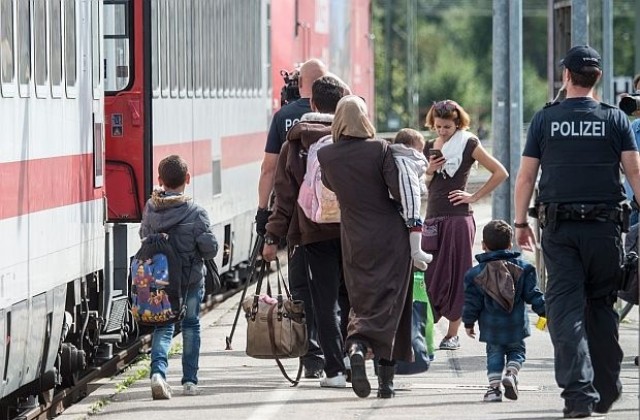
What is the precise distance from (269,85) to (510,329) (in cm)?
1121

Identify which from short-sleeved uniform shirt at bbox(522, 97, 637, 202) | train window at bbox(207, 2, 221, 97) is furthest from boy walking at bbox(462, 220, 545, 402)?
train window at bbox(207, 2, 221, 97)

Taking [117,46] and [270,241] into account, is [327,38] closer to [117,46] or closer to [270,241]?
[117,46]

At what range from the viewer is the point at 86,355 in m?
14.0

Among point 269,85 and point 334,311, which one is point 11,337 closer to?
point 334,311

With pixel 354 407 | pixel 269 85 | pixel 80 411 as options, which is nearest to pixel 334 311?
pixel 354 407

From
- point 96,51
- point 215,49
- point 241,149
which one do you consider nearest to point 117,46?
point 96,51

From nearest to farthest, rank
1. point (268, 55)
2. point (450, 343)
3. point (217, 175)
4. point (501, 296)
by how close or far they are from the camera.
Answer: point (501, 296) < point (450, 343) < point (217, 175) < point (268, 55)

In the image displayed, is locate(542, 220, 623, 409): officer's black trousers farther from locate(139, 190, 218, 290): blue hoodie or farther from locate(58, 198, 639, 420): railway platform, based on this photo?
locate(139, 190, 218, 290): blue hoodie

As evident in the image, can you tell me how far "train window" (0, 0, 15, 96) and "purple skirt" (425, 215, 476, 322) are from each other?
3896 mm

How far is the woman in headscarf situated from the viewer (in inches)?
426

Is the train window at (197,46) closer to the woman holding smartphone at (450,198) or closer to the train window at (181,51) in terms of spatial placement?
the train window at (181,51)

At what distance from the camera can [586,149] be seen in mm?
10078

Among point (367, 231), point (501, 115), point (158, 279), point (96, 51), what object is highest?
point (96, 51)

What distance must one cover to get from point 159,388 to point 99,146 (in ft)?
6.30
